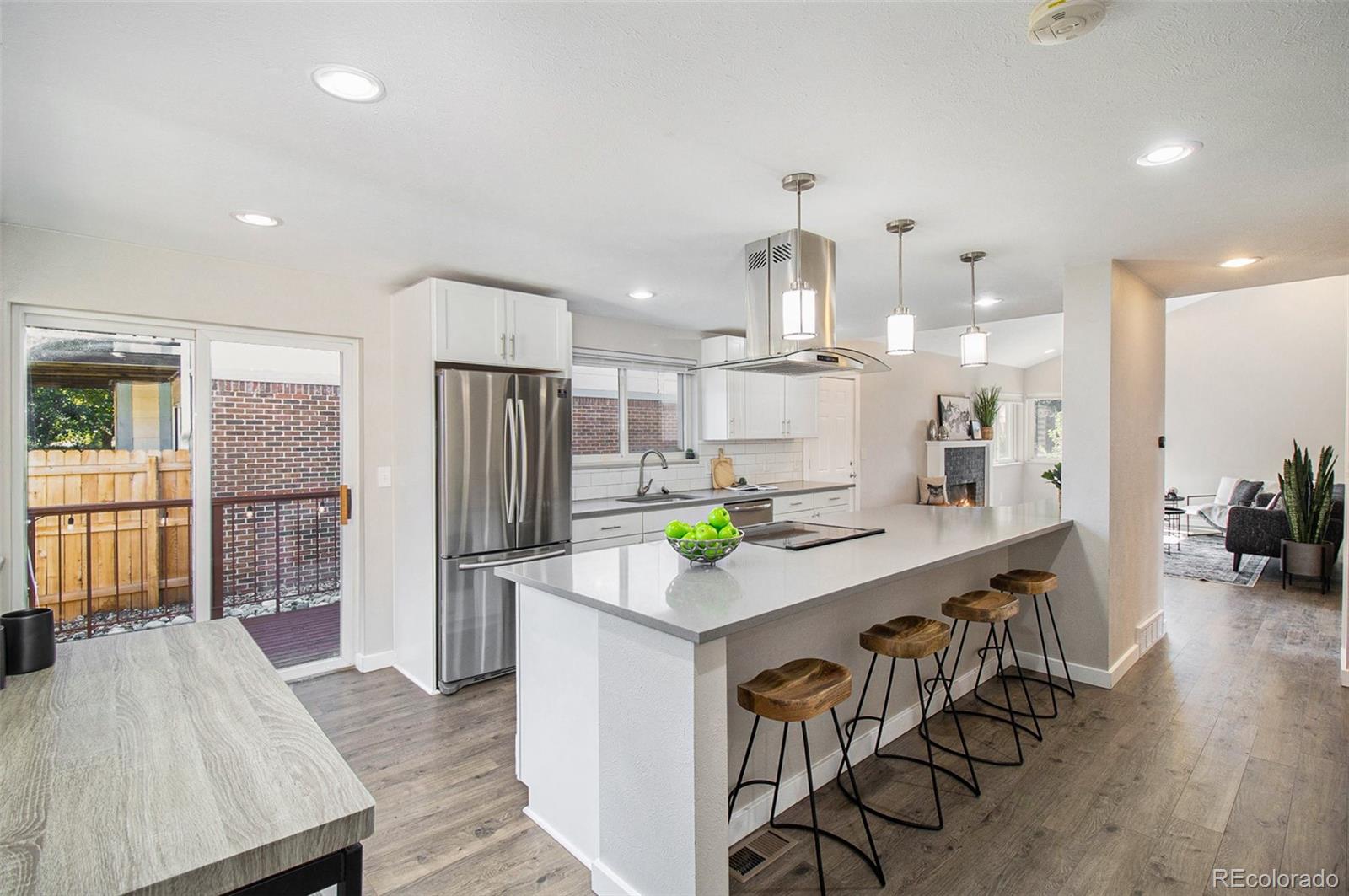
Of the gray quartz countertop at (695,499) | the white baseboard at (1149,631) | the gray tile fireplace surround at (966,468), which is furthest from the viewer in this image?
the gray tile fireplace surround at (966,468)

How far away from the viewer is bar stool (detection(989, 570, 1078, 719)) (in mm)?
3170

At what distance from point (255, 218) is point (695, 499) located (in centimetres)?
308

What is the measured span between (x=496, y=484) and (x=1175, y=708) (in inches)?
146

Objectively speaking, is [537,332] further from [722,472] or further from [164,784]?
[164,784]

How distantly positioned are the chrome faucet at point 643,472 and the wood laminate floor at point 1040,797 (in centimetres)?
182

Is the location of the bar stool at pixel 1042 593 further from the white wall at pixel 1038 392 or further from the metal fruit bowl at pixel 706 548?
the white wall at pixel 1038 392

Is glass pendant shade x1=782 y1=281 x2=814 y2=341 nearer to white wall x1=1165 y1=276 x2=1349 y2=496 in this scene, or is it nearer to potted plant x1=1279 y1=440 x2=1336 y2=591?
potted plant x1=1279 y1=440 x2=1336 y2=591

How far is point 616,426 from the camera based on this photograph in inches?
197

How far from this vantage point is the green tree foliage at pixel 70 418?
9.36 ft

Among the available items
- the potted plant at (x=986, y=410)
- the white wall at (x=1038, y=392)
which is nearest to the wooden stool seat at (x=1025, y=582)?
the potted plant at (x=986, y=410)

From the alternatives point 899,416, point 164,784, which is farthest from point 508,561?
point 899,416

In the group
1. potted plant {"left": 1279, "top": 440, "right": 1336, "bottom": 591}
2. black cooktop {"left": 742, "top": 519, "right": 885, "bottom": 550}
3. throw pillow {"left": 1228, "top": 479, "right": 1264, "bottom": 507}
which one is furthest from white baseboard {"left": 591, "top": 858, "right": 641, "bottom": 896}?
throw pillow {"left": 1228, "top": 479, "right": 1264, "bottom": 507}

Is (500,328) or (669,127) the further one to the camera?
(500,328)

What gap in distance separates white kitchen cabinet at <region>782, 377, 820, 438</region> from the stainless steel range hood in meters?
2.71
